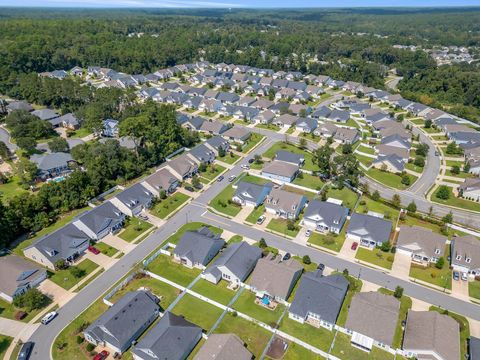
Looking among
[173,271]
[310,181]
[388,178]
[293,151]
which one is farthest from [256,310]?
[293,151]

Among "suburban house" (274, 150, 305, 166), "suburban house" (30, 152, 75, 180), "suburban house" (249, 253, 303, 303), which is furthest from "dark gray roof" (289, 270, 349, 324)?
"suburban house" (30, 152, 75, 180)

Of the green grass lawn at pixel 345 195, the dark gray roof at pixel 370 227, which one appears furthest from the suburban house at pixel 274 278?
the green grass lawn at pixel 345 195

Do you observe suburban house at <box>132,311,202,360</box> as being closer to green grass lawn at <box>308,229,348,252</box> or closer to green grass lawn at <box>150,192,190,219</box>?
→ green grass lawn at <box>308,229,348,252</box>

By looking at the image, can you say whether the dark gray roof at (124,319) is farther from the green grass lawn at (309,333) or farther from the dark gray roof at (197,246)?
the green grass lawn at (309,333)

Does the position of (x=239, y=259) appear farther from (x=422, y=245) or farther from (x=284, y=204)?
(x=422, y=245)

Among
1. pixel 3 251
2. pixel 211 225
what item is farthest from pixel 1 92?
pixel 211 225
